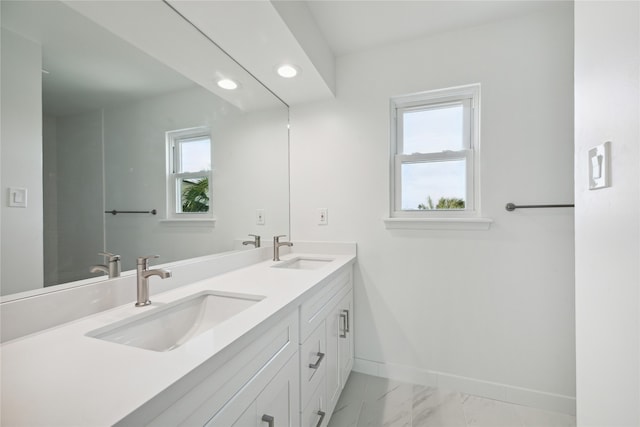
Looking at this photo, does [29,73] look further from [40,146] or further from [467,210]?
[467,210]

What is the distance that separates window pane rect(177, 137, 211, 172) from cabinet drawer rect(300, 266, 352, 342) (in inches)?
34.6

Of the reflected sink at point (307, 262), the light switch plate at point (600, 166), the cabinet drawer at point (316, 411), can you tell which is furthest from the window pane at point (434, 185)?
the cabinet drawer at point (316, 411)

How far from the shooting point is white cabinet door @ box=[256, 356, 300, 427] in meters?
0.80

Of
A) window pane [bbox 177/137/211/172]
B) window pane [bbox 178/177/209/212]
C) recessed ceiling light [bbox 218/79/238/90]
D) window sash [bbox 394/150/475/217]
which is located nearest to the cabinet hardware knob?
window pane [bbox 178/177/209/212]

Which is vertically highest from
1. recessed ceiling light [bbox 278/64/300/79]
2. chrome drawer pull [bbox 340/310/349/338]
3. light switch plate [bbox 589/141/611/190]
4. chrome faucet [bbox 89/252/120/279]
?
recessed ceiling light [bbox 278/64/300/79]

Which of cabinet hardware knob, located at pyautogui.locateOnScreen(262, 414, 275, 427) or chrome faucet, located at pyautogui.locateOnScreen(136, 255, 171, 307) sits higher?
chrome faucet, located at pyautogui.locateOnScreen(136, 255, 171, 307)

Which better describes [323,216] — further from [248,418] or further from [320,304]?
[248,418]

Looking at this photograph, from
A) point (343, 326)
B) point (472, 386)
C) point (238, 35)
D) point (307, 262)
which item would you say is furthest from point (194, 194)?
point (472, 386)

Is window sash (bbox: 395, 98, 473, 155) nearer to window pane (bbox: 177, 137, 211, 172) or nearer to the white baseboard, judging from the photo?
window pane (bbox: 177, 137, 211, 172)

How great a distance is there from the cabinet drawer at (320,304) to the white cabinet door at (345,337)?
0.12 metres

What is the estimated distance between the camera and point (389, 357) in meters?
1.89

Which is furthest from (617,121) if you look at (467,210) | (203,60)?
(203,60)

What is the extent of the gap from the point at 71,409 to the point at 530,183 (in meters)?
2.07

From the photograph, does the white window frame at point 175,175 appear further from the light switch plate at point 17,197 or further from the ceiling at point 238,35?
the light switch plate at point 17,197
